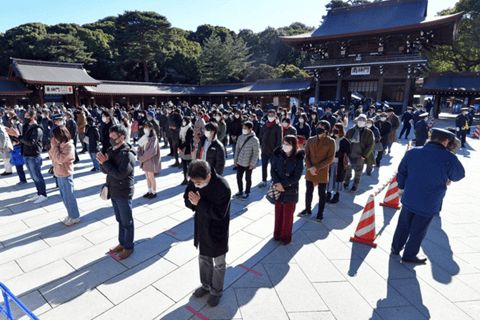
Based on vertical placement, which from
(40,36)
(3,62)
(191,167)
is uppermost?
(40,36)

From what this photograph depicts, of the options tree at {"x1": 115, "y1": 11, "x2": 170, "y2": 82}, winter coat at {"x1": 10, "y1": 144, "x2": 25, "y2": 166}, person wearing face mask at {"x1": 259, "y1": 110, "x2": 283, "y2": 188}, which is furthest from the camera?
tree at {"x1": 115, "y1": 11, "x2": 170, "y2": 82}

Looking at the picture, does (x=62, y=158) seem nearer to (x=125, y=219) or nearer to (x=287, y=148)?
(x=125, y=219)

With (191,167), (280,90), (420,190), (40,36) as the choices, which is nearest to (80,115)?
(191,167)

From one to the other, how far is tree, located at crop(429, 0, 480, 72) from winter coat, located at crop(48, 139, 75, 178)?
34741mm

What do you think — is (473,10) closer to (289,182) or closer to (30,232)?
(289,182)

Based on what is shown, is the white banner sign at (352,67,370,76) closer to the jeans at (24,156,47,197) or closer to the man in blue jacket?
the man in blue jacket

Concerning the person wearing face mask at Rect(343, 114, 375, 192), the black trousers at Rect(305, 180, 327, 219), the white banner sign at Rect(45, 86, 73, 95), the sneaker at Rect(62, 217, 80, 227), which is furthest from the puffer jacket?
the white banner sign at Rect(45, 86, 73, 95)

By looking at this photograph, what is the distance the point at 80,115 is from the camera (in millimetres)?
10555

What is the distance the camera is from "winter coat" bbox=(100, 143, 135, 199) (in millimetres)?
3541

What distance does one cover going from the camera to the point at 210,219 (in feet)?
9.11

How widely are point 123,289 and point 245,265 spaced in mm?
1565

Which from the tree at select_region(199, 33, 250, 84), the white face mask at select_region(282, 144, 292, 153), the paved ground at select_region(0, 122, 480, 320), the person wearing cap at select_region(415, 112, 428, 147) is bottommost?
the paved ground at select_region(0, 122, 480, 320)

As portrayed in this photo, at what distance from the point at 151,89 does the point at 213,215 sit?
3083 centimetres

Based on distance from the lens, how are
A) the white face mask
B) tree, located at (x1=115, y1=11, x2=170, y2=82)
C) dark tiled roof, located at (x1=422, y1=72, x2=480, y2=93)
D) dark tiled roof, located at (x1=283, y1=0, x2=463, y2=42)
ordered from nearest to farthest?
the white face mask < dark tiled roof, located at (x1=422, y1=72, x2=480, y2=93) < dark tiled roof, located at (x1=283, y1=0, x2=463, y2=42) < tree, located at (x1=115, y1=11, x2=170, y2=82)
